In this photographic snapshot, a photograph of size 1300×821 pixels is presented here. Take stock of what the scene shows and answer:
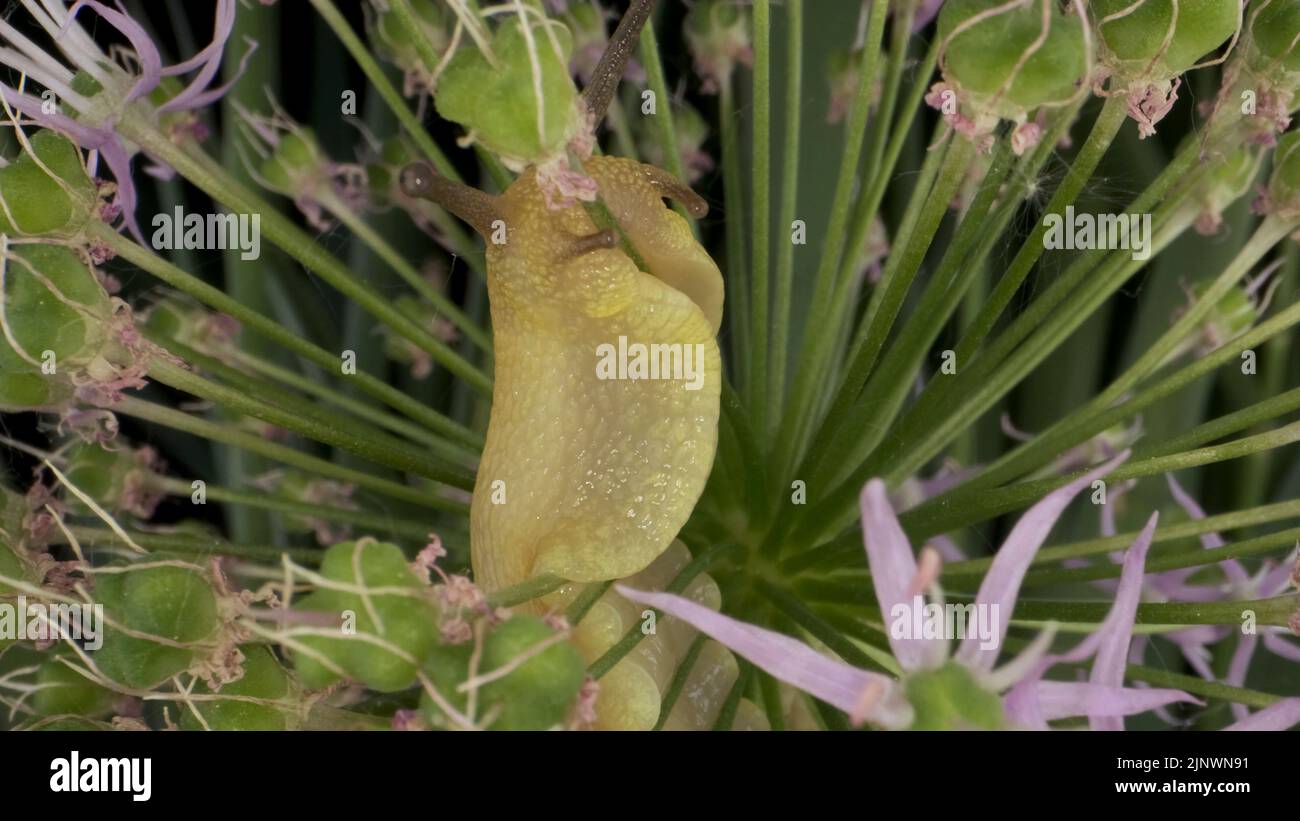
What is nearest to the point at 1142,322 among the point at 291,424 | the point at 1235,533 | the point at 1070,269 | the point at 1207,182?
the point at 1235,533

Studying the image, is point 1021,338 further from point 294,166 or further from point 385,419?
point 294,166

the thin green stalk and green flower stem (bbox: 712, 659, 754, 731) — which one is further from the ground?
the thin green stalk

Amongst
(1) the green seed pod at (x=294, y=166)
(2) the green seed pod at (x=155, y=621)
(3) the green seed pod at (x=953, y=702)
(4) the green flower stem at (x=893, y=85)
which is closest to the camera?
(3) the green seed pod at (x=953, y=702)

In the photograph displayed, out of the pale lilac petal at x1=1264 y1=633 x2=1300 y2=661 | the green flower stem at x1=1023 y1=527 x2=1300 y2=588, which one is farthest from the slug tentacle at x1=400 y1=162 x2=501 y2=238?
the pale lilac petal at x1=1264 y1=633 x2=1300 y2=661

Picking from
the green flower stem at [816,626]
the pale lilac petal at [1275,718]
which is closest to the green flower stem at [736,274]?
the green flower stem at [816,626]

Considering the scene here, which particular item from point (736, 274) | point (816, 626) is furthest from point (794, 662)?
point (736, 274)

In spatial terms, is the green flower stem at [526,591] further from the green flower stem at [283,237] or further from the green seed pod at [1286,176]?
the green seed pod at [1286,176]

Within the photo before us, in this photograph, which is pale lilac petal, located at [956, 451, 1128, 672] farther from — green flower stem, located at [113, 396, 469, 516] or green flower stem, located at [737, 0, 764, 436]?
green flower stem, located at [113, 396, 469, 516]
